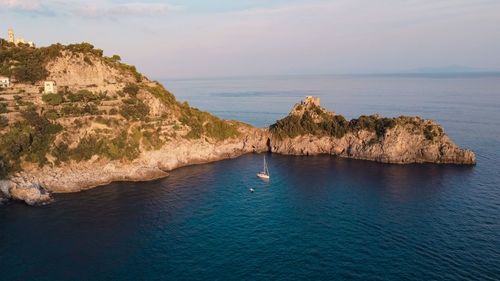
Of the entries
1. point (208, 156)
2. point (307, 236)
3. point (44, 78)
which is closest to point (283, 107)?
point (208, 156)

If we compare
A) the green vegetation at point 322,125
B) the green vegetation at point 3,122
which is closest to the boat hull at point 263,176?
the green vegetation at point 322,125

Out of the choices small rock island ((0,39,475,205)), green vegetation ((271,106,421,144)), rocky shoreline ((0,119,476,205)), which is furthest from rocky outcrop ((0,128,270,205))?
green vegetation ((271,106,421,144))

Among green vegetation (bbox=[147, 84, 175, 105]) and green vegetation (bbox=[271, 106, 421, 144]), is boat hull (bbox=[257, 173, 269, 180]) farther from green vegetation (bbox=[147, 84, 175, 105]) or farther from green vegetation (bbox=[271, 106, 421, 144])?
green vegetation (bbox=[147, 84, 175, 105])

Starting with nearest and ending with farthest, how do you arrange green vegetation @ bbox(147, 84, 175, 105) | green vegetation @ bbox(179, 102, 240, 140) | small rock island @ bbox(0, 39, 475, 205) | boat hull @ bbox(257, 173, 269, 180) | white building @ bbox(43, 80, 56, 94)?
small rock island @ bbox(0, 39, 475, 205) < boat hull @ bbox(257, 173, 269, 180) < white building @ bbox(43, 80, 56, 94) < green vegetation @ bbox(179, 102, 240, 140) < green vegetation @ bbox(147, 84, 175, 105)

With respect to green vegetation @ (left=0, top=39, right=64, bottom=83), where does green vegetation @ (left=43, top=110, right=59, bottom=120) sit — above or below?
below

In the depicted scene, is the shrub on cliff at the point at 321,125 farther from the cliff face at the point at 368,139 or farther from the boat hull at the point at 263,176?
the boat hull at the point at 263,176

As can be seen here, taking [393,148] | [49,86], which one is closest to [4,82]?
[49,86]
